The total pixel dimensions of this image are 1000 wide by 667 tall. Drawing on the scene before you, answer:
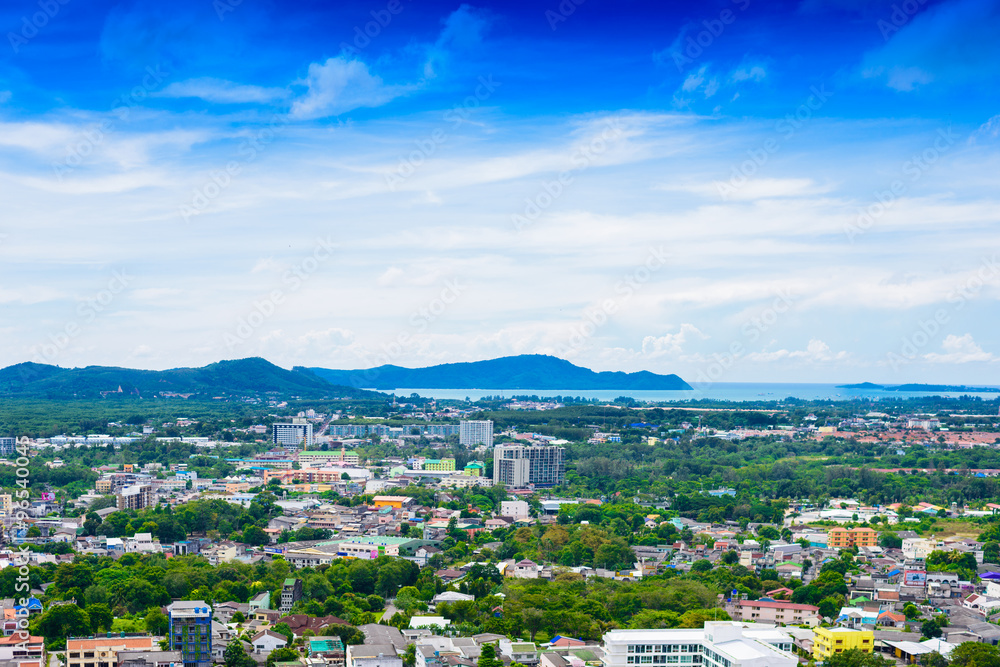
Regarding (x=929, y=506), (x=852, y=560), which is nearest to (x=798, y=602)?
(x=852, y=560)

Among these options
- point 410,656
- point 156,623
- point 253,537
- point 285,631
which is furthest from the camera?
point 253,537

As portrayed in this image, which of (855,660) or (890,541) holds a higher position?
(890,541)

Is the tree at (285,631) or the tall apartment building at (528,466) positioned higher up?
the tall apartment building at (528,466)

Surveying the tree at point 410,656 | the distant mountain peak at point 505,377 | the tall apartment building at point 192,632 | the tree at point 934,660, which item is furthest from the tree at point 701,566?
the distant mountain peak at point 505,377

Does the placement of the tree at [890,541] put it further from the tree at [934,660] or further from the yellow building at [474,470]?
the yellow building at [474,470]

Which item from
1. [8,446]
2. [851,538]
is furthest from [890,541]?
[8,446]

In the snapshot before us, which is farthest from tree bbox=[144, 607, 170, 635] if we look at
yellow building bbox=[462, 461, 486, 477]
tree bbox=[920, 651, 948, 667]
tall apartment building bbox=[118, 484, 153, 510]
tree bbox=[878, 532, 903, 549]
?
yellow building bbox=[462, 461, 486, 477]

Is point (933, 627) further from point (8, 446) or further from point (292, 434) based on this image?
point (292, 434)
